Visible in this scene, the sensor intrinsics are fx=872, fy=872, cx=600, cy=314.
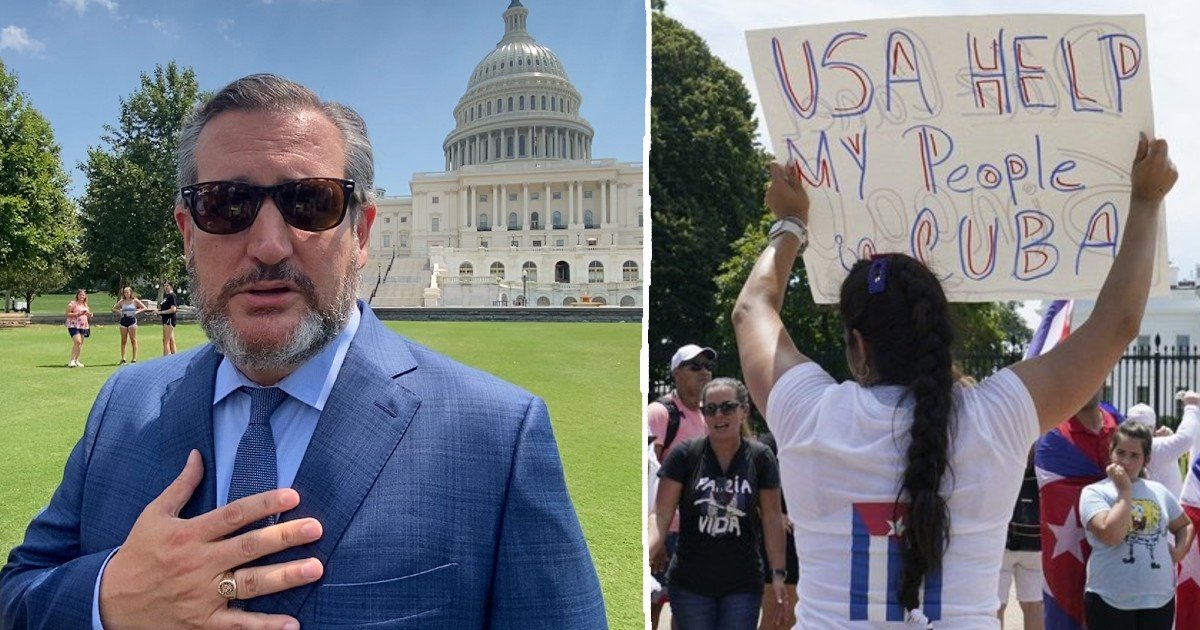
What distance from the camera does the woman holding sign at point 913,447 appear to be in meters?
1.26

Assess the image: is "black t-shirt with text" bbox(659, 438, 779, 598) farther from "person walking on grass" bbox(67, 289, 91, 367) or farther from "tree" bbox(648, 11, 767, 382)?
"tree" bbox(648, 11, 767, 382)

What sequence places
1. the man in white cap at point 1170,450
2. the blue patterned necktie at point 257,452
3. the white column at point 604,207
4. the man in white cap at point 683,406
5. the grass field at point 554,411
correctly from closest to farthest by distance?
the blue patterned necktie at point 257,452 → the grass field at point 554,411 → the man in white cap at point 683,406 → the man in white cap at point 1170,450 → the white column at point 604,207

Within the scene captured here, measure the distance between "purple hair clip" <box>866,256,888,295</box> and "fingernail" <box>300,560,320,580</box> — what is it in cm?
90

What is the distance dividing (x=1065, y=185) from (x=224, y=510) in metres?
1.66

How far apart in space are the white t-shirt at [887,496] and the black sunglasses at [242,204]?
787 mm

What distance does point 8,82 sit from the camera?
299 centimetres

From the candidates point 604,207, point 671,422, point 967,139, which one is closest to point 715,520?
point 671,422

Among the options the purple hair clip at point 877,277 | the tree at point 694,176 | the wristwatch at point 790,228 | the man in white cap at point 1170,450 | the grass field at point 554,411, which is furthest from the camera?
the tree at point 694,176

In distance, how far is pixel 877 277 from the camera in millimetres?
1369

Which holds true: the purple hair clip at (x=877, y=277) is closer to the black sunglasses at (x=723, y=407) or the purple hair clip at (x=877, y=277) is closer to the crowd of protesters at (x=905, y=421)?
the crowd of protesters at (x=905, y=421)

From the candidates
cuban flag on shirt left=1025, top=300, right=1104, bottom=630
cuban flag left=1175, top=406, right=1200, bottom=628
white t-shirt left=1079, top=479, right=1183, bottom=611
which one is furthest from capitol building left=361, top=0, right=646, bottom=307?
cuban flag left=1175, top=406, right=1200, bottom=628

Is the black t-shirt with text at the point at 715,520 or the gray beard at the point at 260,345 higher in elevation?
the gray beard at the point at 260,345

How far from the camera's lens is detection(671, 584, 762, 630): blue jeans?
2.78m

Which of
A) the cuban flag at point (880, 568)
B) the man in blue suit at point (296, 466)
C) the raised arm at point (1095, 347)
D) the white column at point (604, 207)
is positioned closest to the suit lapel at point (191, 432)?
the man in blue suit at point (296, 466)
